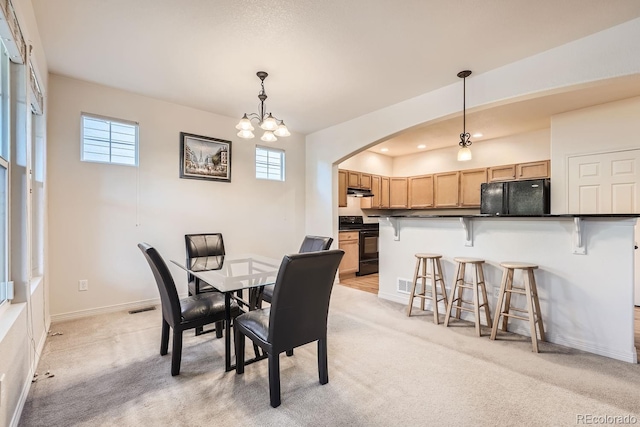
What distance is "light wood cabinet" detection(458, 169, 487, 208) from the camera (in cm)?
560

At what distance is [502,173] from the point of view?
17.6ft

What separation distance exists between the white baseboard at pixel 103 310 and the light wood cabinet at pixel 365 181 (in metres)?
4.24

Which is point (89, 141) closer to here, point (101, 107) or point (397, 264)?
point (101, 107)

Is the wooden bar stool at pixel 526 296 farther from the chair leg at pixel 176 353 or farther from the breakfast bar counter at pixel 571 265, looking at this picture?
the chair leg at pixel 176 353

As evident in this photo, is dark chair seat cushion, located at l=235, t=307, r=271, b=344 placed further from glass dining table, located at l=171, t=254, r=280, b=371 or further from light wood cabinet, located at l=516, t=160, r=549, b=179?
light wood cabinet, located at l=516, t=160, r=549, b=179

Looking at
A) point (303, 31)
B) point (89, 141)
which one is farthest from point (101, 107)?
point (303, 31)

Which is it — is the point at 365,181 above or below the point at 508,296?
above

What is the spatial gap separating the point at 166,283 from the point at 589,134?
5.28 m

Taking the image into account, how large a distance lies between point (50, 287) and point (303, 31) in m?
3.61

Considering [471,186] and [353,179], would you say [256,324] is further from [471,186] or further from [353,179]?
[471,186]

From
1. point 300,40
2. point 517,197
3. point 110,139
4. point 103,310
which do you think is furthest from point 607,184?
point 103,310

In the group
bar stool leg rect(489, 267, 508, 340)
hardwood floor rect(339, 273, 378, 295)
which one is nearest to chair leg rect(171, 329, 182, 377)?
bar stool leg rect(489, 267, 508, 340)

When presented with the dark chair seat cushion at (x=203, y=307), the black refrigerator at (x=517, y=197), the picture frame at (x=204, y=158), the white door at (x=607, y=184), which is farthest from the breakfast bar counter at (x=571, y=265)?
the picture frame at (x=204, y=158)

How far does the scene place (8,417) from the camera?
1485 mm
